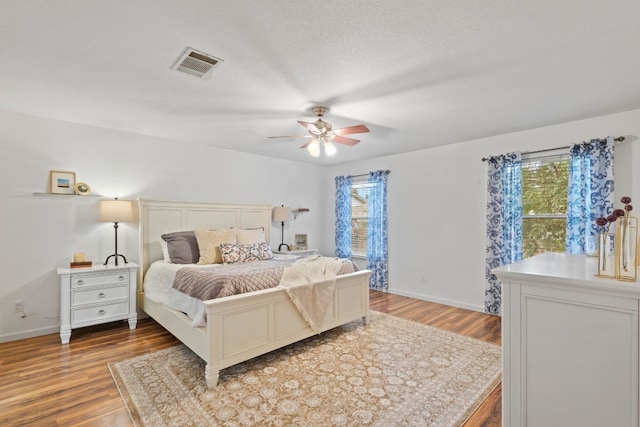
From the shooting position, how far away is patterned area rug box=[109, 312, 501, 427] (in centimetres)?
200

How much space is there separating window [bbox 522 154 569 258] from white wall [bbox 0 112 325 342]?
454 centimetres

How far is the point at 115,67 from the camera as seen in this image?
2.26 meters

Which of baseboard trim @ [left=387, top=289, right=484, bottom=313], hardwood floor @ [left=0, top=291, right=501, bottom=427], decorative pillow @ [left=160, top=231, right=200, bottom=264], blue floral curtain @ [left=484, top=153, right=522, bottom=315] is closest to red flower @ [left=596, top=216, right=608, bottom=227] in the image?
hardwood floor @ [left=0, top=291, right=501, bottom=427]

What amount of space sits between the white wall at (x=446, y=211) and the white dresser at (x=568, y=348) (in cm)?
293

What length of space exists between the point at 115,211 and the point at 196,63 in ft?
7.62

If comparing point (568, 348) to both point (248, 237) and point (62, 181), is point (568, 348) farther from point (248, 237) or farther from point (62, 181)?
point (62, 181)

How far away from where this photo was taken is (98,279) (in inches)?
132

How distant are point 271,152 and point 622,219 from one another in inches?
178

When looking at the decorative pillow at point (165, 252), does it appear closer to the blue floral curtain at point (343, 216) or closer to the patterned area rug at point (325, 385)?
the patterned area rug at point (325, 385)

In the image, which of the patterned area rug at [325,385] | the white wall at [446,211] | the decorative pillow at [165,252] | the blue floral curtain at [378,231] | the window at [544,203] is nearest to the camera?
the patterned area rug at [325,385]

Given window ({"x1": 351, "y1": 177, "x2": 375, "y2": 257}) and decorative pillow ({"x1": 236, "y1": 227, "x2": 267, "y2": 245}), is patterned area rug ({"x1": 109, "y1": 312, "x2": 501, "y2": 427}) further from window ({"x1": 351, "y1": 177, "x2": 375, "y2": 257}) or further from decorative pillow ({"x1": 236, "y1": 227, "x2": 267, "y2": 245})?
window ({"x1": 351, "y1": 177, "x2": 375, "y2": 257})

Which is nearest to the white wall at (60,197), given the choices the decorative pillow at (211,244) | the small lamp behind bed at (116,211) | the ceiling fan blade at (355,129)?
the small lamp behind bed at (116,211)

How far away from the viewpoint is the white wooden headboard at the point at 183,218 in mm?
3939

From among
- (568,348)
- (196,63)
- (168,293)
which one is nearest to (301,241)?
(168,293)
